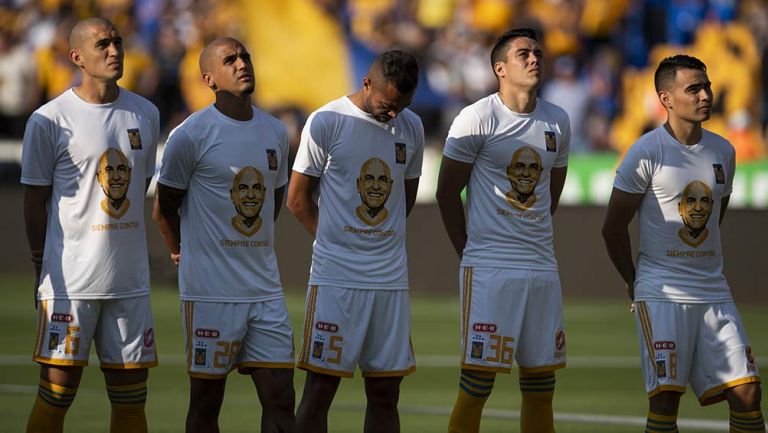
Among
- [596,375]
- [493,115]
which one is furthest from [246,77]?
[596,375]

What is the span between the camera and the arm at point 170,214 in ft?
25.0

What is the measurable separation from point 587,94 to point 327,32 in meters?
4.35

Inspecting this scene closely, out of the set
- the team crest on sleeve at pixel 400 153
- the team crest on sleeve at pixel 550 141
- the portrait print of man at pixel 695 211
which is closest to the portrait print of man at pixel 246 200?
the team crest on sleeve at pixel 400 153

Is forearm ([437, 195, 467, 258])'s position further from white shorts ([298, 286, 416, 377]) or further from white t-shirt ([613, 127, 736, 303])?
white t-shirt ([613, 127, 736, 303])

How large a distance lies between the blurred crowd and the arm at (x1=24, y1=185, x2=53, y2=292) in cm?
1226

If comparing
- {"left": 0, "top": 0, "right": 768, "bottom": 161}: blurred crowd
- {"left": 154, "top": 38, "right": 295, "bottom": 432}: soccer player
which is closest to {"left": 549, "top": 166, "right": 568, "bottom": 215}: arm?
{"left": 154, "top": 38, "right": 295, "bottom": 432}: soccer player

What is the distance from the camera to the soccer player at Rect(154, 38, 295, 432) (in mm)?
7516

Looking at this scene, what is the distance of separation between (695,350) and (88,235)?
11.0 ft

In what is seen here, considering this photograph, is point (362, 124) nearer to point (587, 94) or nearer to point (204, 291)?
point (204, 291)

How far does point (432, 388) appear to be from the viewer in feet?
39.7

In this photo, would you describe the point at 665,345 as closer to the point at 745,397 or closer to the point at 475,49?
the point at 745,397

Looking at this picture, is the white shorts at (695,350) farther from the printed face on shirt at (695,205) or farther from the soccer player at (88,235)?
the soccer player at (88,235)

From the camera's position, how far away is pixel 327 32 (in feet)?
71.6

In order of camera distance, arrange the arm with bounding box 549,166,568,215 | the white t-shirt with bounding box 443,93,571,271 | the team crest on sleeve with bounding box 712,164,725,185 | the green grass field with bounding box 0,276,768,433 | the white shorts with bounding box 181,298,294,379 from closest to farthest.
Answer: the white shorts with bounding box 181,298,294,379 → the team crest on sleeve with bounding box 712,164,725,185 → the white t-shirt with bounding box 443,93,571,271 → the arm with bounding box 549,166,568,215 → the green grass field with bounding box 0,276,768,433
